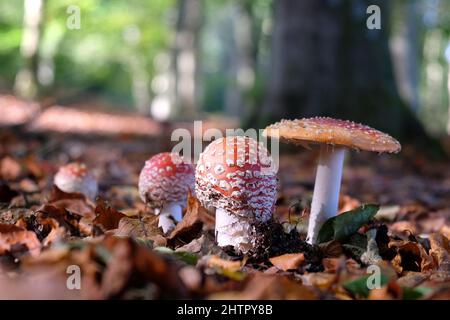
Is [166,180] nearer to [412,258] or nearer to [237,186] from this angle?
[237,186]

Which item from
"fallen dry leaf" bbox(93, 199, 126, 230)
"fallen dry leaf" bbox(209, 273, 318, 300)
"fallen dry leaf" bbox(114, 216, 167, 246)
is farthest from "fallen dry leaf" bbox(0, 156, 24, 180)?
"fallen dry leaf" bbox(209, 273, 318, 300)

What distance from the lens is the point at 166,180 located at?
2453 millimetres

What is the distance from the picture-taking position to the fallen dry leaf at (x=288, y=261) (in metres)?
1.75

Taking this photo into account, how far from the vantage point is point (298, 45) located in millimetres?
6047

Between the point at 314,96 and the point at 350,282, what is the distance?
15.6 ft

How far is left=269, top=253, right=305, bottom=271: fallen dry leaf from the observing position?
175cm

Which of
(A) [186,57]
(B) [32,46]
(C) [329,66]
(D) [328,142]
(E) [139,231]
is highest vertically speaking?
(B) [32,46]

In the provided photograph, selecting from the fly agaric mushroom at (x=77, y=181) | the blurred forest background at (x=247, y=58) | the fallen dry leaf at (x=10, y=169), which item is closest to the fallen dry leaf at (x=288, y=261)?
the fly agaric mushroom at (x=77, y=181)

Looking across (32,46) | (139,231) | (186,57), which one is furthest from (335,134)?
(186,57)

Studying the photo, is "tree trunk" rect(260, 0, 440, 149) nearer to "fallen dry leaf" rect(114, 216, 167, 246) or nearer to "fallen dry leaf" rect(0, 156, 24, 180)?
"fallen dry leaf" rect(0, 156, 24, 180)

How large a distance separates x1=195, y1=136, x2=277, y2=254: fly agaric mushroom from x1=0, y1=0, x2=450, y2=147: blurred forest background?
221 cm

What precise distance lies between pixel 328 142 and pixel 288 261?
484mm
